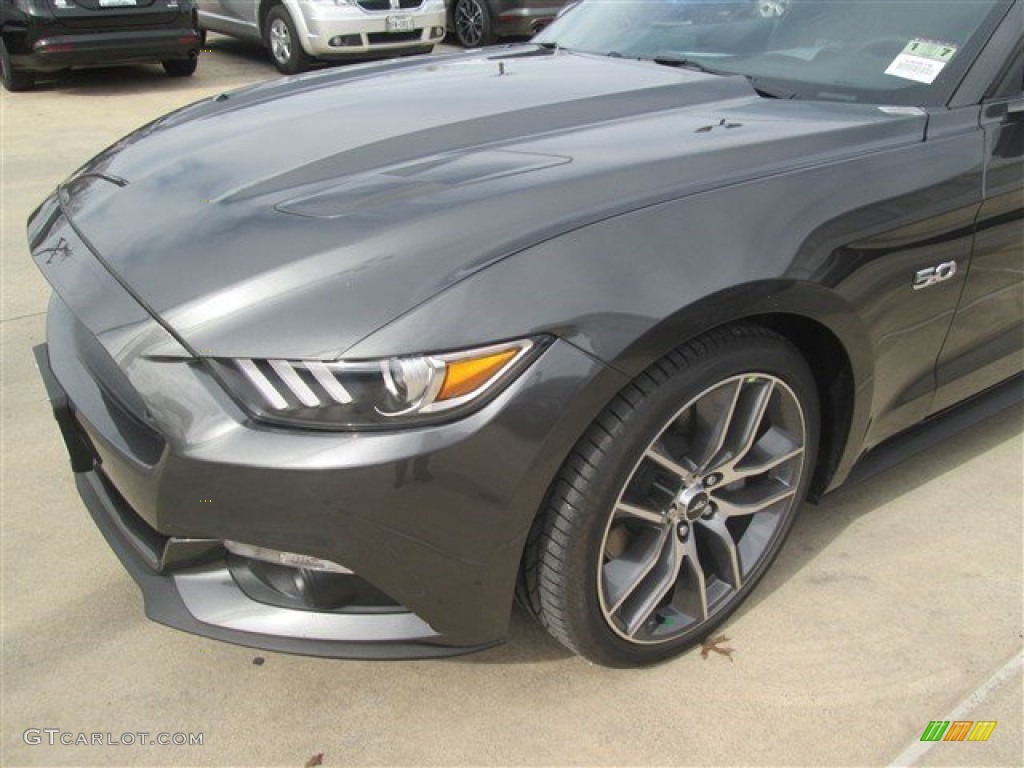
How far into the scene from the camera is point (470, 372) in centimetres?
154

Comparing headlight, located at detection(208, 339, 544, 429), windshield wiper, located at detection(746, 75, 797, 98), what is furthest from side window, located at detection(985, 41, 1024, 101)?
headlight, located at detection(208, 339, 544, 429)

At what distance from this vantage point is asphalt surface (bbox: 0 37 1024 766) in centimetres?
189

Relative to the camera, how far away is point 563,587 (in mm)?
1771

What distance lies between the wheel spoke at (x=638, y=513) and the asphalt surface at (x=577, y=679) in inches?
16.5

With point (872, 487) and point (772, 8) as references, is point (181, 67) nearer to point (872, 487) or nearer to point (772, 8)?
point (772, 8)

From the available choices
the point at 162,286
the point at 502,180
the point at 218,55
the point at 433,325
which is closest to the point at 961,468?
the point at 502,180

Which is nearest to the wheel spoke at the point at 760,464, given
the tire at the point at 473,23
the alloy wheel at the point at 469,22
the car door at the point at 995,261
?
the car door at the point at 995,261

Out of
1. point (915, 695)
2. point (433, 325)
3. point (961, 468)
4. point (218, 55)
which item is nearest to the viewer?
point (433, 325)

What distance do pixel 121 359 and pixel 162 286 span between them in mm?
158

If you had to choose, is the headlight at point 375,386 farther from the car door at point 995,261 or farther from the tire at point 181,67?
the tire at point 181,67

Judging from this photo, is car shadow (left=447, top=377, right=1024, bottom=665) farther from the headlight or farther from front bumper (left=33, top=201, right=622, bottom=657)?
the headlight

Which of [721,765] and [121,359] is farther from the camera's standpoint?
A: [721,765]

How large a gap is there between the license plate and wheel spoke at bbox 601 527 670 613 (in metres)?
7.91

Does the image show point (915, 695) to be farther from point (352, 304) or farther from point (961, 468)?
point (352, 304)
